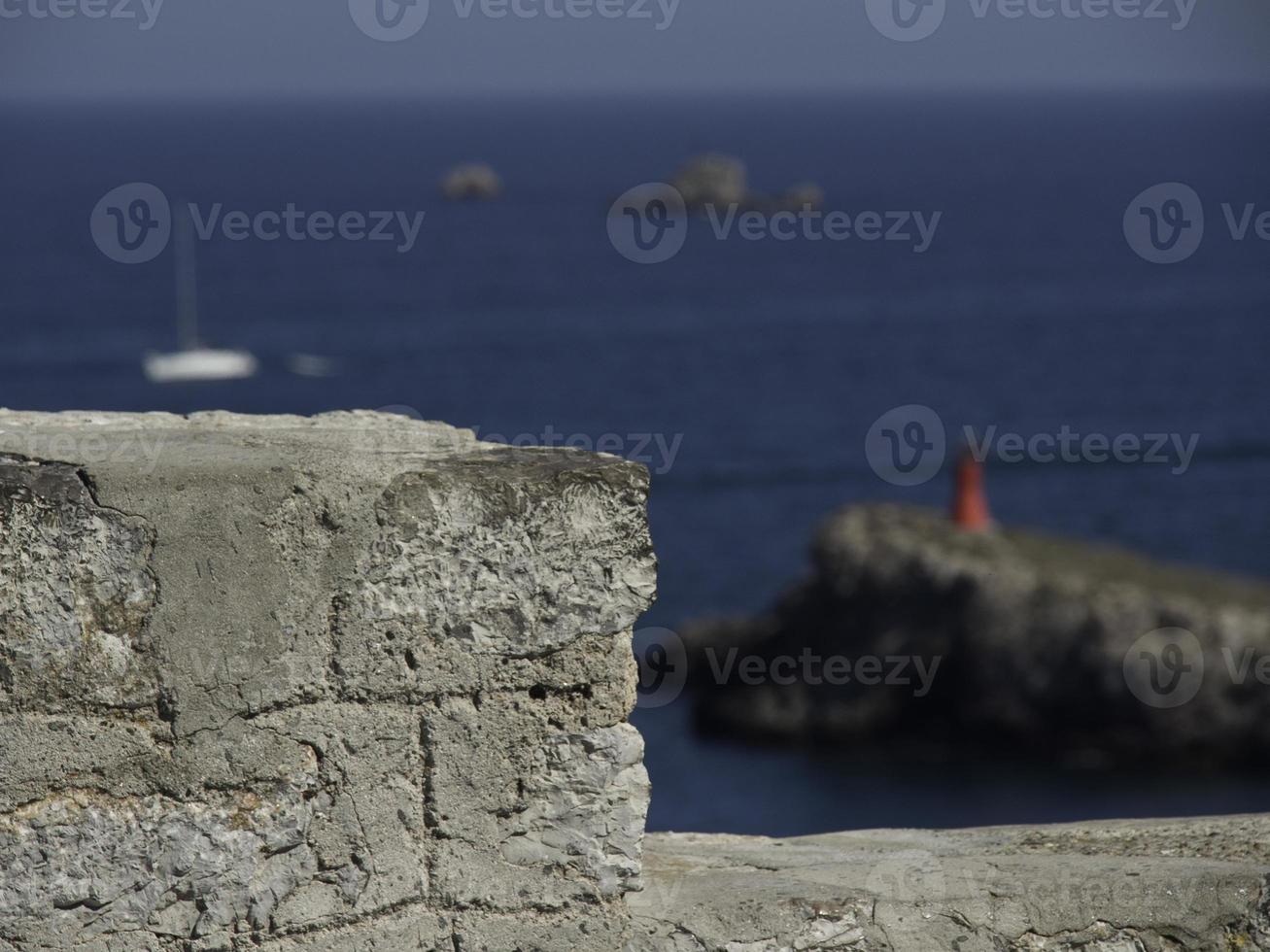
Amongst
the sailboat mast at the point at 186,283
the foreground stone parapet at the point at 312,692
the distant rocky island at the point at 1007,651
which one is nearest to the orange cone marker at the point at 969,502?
the distant rocky island at the point at 1007,651

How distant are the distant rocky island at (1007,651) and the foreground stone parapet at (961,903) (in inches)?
736

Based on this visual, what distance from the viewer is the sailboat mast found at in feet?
180

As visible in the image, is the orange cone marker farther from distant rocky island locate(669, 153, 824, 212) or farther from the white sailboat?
distant rocky island locate(669, 153, 824, 212)

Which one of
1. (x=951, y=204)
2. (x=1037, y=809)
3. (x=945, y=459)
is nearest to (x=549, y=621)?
(x=1037, y=809)

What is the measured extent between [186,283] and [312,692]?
65485 millimetres

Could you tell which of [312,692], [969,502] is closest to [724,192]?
[969,502]

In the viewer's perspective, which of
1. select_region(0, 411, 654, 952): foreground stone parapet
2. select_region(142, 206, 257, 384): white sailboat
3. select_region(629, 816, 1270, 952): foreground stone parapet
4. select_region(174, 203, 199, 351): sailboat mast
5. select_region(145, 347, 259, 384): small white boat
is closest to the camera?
select_region(0, 411, 654, 952): foreground stone parapet

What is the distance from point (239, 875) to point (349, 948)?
25 centimetres

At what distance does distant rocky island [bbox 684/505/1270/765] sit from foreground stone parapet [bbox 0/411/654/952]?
63.8ft

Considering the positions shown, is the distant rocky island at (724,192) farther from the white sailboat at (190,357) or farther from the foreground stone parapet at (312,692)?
the foreground stone parapet at (312,692)

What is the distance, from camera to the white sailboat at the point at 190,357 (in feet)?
141

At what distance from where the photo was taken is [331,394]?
4722 cm

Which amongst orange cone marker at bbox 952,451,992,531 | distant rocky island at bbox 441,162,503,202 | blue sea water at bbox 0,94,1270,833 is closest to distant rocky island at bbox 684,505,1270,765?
orange cone marker at bbox 952,451,992,531

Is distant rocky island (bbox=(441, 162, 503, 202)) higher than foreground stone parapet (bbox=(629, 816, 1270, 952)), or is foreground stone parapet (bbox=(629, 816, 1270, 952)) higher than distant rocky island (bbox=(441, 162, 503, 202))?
distant rocky island (bbox=(441, 162, 503, 202))
